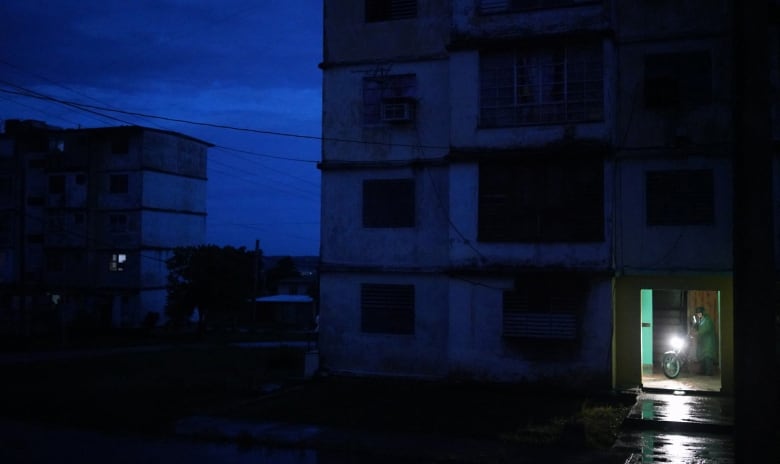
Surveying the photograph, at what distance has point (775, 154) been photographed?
55.9ft

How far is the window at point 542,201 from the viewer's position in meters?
17.7

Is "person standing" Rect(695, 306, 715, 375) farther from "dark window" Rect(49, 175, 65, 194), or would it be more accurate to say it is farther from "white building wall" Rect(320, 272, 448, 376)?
"dark window" Rect(49, 175, 65, 194)

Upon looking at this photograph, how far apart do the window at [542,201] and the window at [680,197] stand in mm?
1363

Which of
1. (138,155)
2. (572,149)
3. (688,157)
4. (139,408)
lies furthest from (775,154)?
(138,155)

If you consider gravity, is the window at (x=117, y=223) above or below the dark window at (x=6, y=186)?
below

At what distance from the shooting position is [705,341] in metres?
19.0

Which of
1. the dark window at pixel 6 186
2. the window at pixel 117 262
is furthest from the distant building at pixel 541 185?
the dark window at pixel 6 186

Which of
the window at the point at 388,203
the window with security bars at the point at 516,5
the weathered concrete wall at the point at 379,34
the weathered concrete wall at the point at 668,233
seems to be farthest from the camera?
the window at the point at 388,203

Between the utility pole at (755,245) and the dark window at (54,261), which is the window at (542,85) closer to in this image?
the utility pole at (755,245)

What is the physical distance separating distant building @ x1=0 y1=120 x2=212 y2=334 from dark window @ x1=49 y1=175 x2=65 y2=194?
2.7 inches

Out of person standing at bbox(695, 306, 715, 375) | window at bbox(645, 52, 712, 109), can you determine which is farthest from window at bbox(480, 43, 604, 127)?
person standing at bbox(695, 306, 715, 375)

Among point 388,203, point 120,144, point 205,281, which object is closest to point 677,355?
point 388,203

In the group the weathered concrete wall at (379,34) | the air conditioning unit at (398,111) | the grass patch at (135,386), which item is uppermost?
the weathered concrete wall at (379,34)

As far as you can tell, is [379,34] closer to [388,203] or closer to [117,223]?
[388,203]
